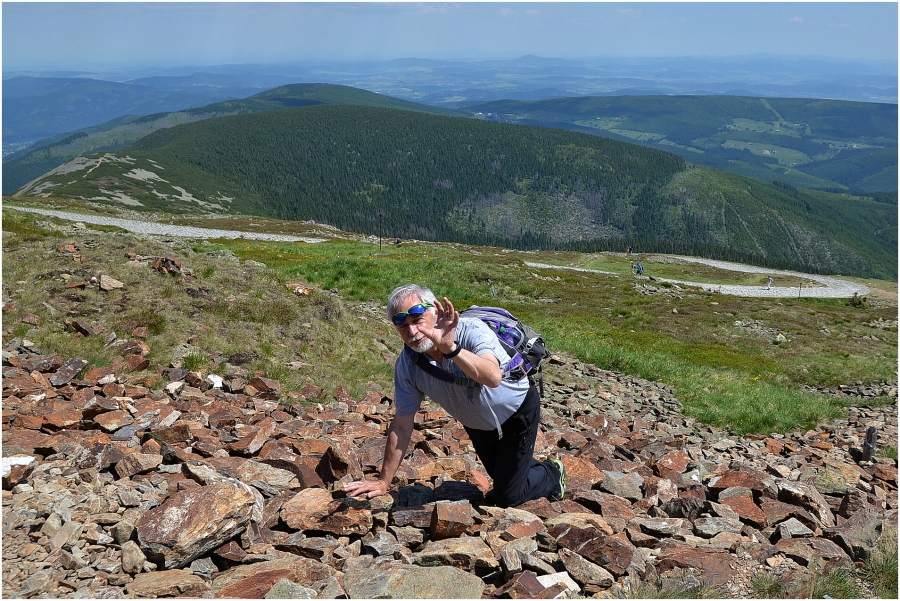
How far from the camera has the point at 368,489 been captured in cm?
689

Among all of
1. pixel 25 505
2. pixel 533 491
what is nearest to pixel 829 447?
pixel 533 491

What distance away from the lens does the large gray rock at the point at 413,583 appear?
5051 millimetres

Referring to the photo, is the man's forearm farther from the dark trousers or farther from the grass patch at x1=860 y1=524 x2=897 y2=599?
the grass patch at x1=860 y1=524 x2=897 y2=599

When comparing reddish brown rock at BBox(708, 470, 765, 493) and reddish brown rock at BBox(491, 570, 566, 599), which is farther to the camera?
reddish brown rock at BBox(708, 470, 765, 493)

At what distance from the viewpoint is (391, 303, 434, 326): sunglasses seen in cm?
563

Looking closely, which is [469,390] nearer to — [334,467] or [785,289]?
[334,467]

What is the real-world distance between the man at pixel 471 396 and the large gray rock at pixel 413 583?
158 cm

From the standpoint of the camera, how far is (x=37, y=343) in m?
11.4

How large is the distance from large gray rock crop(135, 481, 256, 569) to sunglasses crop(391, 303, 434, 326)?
2.41 metres

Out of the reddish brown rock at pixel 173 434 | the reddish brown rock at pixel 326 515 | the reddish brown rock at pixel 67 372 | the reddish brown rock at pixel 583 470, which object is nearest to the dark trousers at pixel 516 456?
the reddish brown rock at pixel 583 470

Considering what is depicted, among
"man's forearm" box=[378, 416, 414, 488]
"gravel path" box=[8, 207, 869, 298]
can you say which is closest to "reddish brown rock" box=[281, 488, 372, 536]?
"man's forearm" box=[378, 416, 414, 488]

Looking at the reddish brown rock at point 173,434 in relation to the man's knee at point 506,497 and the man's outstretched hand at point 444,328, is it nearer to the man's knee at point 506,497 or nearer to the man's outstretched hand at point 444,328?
the man's knee at point 506,497

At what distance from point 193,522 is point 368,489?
6.81ft

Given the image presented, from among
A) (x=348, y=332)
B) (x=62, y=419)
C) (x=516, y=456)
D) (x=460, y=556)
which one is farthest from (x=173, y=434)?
(x=348, y=332)
